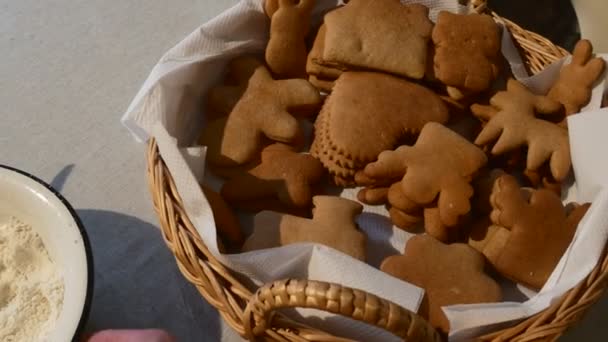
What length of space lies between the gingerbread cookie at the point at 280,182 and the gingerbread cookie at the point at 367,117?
3 centimetres

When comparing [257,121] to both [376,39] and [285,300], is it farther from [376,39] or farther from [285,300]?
[285,300]

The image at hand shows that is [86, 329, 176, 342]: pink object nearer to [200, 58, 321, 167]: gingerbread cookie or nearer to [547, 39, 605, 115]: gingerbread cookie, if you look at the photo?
[200, 58, 321, 167]: gingerbread cookie

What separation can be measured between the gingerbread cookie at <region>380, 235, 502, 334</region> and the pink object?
0.76ft

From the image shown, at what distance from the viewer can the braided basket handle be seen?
1.42 ft

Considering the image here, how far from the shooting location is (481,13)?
79 centimetres

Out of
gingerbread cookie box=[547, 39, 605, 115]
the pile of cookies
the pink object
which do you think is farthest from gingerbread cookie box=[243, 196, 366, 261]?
gingerbread cookie box=[547, 39, 605, 115]

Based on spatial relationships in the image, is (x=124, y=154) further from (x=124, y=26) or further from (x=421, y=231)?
(x=421, y=231)

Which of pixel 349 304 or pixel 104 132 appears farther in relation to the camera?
pixel 104 132

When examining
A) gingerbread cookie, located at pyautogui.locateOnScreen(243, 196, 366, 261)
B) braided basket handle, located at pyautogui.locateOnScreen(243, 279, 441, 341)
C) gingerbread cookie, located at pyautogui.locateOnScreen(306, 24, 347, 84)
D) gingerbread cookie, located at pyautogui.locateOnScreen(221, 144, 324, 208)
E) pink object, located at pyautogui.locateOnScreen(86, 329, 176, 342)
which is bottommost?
pink object, located at pyautogui.locateOnScreen(86, 329, 176, 342)

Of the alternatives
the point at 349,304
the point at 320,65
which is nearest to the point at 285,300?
the point at 349,304

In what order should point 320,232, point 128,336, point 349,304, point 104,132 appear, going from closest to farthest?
point 349,304 → point 128,336 → point 320,232 → point 104,132

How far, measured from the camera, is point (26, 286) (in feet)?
1.88

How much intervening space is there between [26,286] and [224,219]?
19 cm

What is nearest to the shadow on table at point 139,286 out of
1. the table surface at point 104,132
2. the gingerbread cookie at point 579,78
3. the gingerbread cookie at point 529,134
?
the table surface at point 104,132
